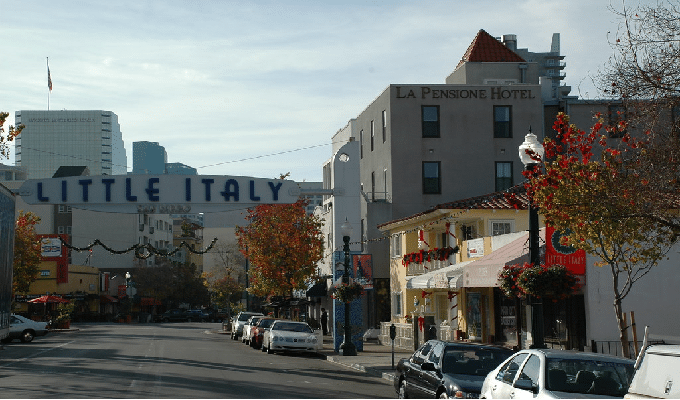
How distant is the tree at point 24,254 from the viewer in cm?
5409

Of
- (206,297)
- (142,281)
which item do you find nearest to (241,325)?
(142,281)

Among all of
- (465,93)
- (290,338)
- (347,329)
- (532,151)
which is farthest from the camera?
(465,93)

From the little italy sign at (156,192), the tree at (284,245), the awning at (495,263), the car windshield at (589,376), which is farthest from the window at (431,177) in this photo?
the car windshield at (589,376)

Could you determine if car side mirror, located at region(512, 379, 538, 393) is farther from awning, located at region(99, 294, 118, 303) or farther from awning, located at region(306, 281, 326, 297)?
awning, located at region(99, 294, 118, 303)

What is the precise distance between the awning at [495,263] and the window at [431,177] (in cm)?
2037

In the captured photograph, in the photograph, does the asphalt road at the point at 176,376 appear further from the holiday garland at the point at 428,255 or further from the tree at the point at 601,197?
the holiday garland at the point at 428,255

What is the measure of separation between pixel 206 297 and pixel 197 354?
78.5m

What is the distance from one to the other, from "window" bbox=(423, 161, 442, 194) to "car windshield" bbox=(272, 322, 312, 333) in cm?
1484

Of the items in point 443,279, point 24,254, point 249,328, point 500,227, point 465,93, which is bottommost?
point 249,328

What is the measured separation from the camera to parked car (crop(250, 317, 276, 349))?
3925 centimetres

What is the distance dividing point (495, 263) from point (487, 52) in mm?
29591

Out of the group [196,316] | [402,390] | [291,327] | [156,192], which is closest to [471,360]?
[402,390]

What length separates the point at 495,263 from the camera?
25250 mm

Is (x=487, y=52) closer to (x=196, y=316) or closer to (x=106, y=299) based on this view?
(x=196, y=316)
